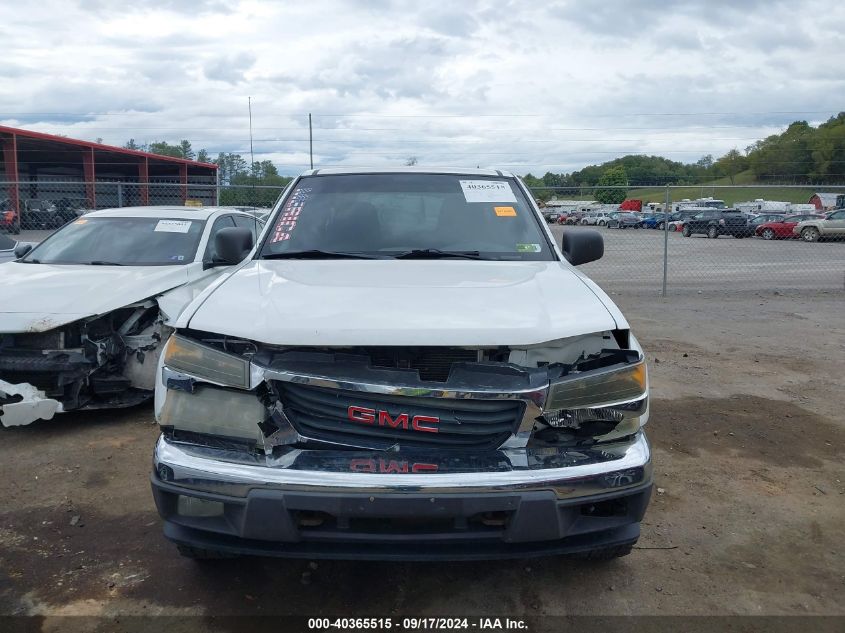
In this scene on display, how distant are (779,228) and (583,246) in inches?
1135

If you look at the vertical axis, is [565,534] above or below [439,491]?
below

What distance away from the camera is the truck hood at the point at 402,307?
2418 mm

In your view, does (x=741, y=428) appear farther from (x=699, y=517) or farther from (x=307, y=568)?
(x=307, y=568)

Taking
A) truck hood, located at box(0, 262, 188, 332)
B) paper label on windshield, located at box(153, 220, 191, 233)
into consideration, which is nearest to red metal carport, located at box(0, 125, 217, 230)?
paper label on windshield, located at box(153, 220, 191, 233)

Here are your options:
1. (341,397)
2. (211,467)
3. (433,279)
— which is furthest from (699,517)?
(211,467)

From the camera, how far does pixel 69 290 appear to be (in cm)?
498

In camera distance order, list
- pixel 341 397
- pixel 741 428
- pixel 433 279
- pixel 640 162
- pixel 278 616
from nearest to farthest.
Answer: pixel 341 397, pixel 278 616, pixel 433 279, pixel 741 428, pixel 640 162

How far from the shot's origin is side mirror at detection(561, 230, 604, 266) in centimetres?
393

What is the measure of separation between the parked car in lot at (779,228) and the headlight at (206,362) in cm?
2949

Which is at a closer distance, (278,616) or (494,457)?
(494,457)

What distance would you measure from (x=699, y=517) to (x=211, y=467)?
8.27 feet

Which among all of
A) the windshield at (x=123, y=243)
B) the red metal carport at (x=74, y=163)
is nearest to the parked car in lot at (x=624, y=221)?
the red metal carport at (x=74, y=163)

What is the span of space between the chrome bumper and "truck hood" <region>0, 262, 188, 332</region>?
2.73 metres

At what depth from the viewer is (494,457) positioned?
2.39 m
